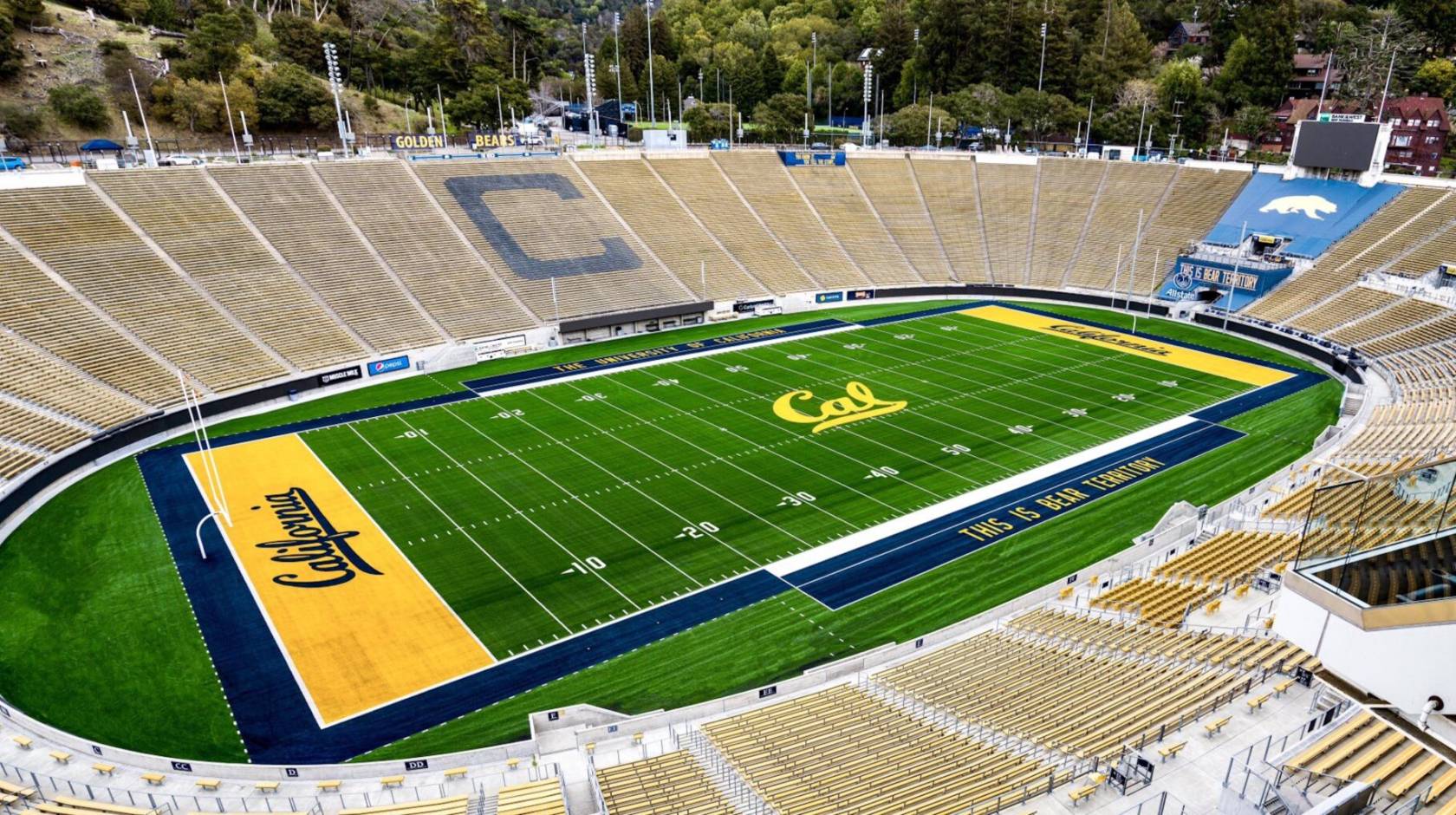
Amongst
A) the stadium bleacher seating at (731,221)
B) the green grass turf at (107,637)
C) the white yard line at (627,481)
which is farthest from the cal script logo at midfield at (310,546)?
the stadium bleacher seating at (731,221)

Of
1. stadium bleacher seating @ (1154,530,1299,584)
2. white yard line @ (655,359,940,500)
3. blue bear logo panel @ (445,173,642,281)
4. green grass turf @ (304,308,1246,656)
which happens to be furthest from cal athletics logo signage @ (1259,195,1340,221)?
blue bear logo panel @ (445,173,642,281)

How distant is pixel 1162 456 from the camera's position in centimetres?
2898

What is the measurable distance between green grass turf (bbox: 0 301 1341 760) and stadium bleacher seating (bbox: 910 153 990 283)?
30028 mm

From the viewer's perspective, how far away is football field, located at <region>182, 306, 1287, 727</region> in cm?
2039

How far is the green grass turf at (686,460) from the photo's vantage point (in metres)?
Result: 22.4

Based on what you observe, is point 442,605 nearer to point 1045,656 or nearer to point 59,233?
point 1045,656

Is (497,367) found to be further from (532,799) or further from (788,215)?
(532,799)

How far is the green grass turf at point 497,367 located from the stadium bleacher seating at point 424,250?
3.02m

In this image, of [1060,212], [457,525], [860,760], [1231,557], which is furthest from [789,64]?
[860,760]

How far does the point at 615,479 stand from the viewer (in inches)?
1091

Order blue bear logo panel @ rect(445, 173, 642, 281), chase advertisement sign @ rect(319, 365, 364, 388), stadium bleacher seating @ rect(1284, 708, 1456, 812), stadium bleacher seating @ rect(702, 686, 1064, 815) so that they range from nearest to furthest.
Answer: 1. stadium bleacher seating @ rect(1284, 708, 1456, 812)
2. stadium bleacher seating @ rect(702, 686, 1064, 815)
3. chase advertisement sign @ rect(319, 365, 364, 388)
4. blue bear logo panel @ rect(445, 173, 642, 281)

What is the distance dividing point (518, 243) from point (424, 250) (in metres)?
5.40

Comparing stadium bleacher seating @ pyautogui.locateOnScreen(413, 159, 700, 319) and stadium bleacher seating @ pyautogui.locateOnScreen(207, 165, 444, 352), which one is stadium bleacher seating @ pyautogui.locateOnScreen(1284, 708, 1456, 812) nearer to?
stadium bleacher seating @ pyautogui.locateOnScreen(207, 165, 444, 352)

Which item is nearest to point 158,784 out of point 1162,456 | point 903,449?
point 903,449
